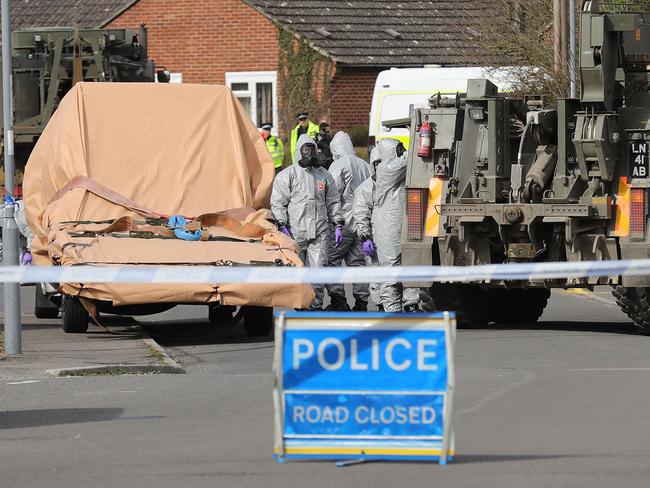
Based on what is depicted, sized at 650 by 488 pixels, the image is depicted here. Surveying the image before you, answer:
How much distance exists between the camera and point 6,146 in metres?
14.1

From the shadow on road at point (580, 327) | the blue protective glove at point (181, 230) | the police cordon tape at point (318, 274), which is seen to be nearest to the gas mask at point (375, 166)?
the shadow on road at point (580, 327)

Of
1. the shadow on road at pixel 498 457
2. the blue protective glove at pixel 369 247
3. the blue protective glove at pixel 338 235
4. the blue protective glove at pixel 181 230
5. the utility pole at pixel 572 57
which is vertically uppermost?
the utility pole at pixel 572 57

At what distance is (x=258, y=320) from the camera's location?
1459cm

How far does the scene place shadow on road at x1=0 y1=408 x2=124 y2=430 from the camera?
376 inches

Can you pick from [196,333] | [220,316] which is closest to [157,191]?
[196,333]

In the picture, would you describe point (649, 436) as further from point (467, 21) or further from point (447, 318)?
point (467, 21)

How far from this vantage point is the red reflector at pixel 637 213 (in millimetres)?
14383

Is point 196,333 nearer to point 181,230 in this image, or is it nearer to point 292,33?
point 181,230

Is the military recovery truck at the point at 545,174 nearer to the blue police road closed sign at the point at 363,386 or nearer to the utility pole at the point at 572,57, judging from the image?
the blue police road closed sign at the point at 363,386

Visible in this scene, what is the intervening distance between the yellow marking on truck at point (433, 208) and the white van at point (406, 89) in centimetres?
847

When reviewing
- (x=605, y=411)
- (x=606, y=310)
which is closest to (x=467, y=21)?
(x=606, y=310)

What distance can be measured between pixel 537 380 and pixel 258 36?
2655 centimetres

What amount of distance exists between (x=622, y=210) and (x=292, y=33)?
2283 cm

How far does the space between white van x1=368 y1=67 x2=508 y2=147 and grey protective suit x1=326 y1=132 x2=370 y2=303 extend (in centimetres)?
596
